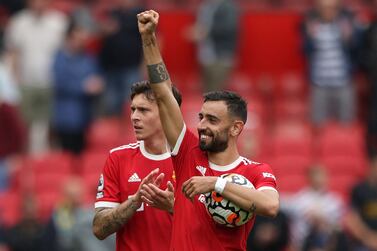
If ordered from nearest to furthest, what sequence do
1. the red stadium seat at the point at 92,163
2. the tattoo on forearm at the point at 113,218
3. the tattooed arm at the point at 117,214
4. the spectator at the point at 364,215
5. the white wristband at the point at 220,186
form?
1. the white wristband at the point at 220,186
2. the tattooed arm at the point at 117,214
3. the tattoo on forearm at the point at 113,218
4. the spectator at the point at 364,215
5. the red stadium seat at the point at 92,163

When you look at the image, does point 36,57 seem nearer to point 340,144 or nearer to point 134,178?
point 340,144

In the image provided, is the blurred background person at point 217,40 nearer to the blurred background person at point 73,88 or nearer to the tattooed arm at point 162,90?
the blurred background person at point 73,88

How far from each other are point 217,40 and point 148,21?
10068mm

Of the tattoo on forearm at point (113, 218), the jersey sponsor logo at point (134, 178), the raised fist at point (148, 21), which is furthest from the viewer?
the jersey sponsor logo at point (134, 178)

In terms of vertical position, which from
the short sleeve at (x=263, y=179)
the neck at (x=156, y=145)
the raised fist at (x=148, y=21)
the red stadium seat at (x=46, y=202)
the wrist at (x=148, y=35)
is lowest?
the red stadium seat at (x=46, y=202)

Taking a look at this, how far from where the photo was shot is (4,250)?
14531 mm

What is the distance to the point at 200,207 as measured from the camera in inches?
336

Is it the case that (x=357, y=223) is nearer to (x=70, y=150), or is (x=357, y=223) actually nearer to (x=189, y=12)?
(x=70, y=150)

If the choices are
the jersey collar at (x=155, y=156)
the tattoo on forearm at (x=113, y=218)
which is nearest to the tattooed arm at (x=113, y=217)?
the tattoo on forearm at (x=113, y=218)

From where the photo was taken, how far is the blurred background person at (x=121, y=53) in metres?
17.4

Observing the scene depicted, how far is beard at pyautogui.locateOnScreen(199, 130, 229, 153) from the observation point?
27.7 feet

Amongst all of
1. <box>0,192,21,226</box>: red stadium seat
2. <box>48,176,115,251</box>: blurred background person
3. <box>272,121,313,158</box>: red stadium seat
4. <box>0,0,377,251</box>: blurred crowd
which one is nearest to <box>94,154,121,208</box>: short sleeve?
<box>48,176,115,251</box>: blurred background person

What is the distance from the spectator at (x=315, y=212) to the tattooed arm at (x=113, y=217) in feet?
19.6

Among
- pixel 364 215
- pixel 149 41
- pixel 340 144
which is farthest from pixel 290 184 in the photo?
pixel 149 41
